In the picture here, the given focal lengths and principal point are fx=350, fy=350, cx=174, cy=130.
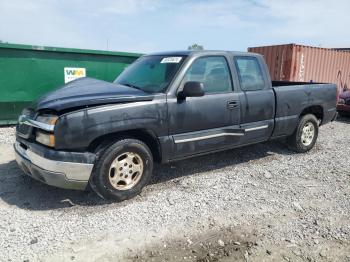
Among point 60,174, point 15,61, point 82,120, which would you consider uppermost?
point 15,61

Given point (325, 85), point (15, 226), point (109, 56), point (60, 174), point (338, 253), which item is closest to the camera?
point (338, 253)

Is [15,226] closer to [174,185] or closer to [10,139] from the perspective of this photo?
→ [174,185]

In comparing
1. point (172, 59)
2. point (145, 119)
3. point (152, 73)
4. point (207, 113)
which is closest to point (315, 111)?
point (207, 113)

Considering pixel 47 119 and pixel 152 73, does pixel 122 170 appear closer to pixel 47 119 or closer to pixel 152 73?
pixel 47 119

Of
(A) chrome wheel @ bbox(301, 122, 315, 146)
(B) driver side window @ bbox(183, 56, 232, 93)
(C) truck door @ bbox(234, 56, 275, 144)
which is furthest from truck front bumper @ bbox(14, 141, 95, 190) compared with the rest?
(A) chrome wheel @ bbox(301, 122, 315, 146)

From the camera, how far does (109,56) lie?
344 inches

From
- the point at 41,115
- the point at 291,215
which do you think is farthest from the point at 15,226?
the point at 291,215

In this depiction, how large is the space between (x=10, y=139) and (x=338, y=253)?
232 inches

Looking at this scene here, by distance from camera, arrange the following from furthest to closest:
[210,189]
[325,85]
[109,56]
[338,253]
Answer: [109,56] < [325,85] < [210,189] < [338,253]

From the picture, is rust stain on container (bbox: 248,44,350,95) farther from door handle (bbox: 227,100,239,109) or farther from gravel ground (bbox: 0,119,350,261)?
door handle (bbox: 227,100,239,109)

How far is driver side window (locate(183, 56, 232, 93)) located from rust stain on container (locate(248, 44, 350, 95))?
9258 mm

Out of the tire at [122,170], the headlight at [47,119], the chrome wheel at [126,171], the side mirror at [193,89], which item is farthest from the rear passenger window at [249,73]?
the headlight at [47,119]

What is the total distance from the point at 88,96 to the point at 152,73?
111 cm

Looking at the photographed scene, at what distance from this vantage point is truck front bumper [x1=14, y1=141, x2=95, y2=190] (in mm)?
3664
